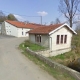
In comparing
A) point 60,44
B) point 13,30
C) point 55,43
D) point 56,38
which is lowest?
point 60,44

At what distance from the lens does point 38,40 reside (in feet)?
66.9

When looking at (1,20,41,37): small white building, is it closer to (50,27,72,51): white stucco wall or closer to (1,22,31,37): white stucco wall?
(1,22,31,37): white stucco wall

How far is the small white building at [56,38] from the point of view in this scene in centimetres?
1762

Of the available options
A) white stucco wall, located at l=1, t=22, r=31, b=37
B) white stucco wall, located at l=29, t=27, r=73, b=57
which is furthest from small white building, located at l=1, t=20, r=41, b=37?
white stucco wall, located at l=29, t=27, r=73, b=57

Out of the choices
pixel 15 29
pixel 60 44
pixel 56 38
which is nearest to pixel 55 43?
pixel 56 38

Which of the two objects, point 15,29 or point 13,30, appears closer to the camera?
point 15,29

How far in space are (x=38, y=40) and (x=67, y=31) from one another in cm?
495

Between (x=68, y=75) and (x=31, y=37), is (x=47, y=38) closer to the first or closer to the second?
(x=31, y=37)

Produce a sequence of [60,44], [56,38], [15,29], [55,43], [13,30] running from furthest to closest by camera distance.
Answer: [13,30]
[15,29]
[60,44]
[56,38]
[55,43]

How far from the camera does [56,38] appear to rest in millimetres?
18266

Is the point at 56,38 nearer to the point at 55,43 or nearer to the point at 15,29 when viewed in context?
the point at 55,43

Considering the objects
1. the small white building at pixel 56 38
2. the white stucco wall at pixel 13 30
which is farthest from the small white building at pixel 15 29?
the small white building at pixel 56 38

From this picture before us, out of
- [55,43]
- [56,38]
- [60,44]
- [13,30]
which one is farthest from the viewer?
[13,30]

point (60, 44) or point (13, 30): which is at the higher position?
point (13, 30)
